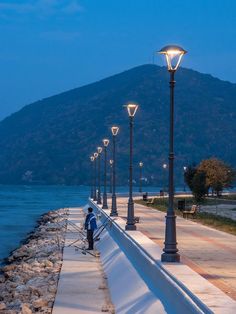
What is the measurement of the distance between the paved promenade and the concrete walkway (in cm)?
201

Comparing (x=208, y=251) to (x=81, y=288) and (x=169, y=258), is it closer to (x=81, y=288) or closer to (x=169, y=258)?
(x=81, y=288)

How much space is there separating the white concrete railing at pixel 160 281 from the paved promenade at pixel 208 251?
88 cm

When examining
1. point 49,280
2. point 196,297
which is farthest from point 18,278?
point 196,297

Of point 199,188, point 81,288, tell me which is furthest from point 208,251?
point 199,188

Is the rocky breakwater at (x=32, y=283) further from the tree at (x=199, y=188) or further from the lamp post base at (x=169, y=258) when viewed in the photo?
the tree at (x=199, y=188)

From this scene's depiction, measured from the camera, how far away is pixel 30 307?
1659 cm

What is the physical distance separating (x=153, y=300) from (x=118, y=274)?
6.21 meters

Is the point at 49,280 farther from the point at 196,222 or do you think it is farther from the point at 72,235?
the point at 72,235

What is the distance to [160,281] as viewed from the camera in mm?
13547

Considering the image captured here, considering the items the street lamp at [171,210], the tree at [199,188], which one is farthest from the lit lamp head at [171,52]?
the tree at [199,188]

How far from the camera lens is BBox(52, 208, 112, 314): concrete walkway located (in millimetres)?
16125

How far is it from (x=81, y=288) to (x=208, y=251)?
11.1 ft

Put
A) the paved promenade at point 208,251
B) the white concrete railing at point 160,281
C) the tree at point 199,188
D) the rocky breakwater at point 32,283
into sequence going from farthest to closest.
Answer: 1. the tree at point 199,188
2. the rocky breakwater at point 32,283
3. the paved promenade at point 208,251
4. the white concrete railing at point 160,281

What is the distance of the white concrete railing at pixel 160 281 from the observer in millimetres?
10580
